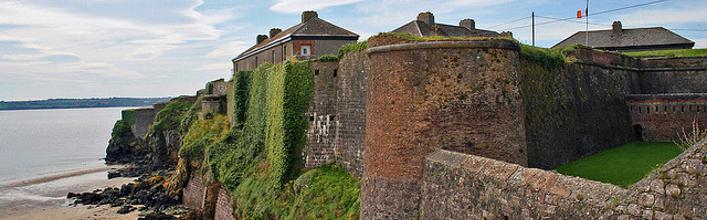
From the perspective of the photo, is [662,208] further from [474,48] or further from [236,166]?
[236,166]

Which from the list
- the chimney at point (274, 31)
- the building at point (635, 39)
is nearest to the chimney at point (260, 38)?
the chimney at point (274, 31)

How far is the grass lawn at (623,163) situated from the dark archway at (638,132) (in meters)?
1.78

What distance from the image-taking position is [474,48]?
1499 centimetres

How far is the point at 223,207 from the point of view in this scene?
95.9ft

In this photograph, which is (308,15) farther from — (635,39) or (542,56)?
(635,39)

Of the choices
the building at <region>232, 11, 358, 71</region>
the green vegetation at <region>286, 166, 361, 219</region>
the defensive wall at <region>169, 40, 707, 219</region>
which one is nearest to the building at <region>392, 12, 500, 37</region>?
the building at <region>232, 11, 358, 71</region>

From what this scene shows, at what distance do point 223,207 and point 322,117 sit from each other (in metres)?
8.59

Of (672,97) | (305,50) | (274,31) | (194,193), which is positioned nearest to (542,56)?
(672,97)

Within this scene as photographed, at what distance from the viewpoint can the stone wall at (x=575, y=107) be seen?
1753 centimetres

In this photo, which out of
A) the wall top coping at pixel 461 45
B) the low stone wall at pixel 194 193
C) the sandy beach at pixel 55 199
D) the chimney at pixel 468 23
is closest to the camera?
the wall top coping at pixel 461 45

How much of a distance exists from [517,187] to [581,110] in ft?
41.4

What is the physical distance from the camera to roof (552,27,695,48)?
39.1 metres

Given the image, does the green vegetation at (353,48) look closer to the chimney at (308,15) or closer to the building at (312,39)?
the building at (312,39)

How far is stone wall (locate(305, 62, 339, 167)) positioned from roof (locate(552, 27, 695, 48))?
23.4 metres
